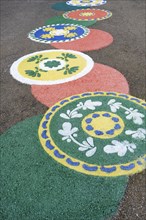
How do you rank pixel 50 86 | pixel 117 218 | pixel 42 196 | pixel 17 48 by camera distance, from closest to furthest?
pixel 117 218, pixel 42 196, pixel 50 86, pixel 17 48

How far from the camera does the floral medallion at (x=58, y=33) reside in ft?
19.4

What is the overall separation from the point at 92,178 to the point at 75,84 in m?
1.91

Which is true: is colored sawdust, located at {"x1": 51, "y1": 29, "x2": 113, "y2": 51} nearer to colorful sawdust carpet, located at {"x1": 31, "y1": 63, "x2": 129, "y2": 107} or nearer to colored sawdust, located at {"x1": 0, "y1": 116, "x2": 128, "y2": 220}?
colorful sawdust carpet, located at {"x1": 31, "y1": 63, "x2": 129, "y2": 107}

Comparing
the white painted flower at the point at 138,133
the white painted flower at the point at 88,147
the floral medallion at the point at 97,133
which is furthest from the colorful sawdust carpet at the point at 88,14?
the white painted flower at the point at 88,147

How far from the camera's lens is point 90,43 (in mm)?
5582

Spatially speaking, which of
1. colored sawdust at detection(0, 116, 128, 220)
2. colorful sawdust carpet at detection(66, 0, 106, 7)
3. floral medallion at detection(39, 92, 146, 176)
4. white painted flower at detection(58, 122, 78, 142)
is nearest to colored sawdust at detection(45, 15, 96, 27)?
colorful sawdust carpet at detection(66, 0, 106, 7)

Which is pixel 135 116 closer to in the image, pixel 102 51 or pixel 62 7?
pixel 102 51

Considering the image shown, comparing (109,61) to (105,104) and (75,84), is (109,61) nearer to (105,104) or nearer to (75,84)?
(75,84)

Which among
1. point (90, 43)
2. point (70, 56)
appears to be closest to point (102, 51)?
point (90, 43)

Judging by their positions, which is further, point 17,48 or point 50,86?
point 17,48

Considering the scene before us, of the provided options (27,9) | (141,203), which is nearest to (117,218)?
(141,203)

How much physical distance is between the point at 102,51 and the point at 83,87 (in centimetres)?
160

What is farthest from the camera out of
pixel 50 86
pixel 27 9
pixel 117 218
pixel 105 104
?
pixel 27 9

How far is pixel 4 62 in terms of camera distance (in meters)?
5.02
